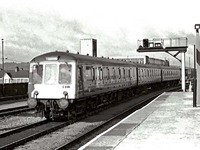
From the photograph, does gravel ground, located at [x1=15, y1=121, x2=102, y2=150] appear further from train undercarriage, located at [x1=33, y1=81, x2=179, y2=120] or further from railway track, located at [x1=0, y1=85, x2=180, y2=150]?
train undercarriage, located at [x1=33, y1=81, x2=179, y2=120]

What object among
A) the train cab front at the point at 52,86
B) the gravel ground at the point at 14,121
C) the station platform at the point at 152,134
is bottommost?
the gravel ground at the point at 14,121

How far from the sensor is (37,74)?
47.4 ft

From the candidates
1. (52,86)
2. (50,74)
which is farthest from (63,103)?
(50,74)

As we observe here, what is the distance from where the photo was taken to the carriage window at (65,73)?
45.7 feet

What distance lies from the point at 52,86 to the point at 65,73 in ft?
2.53

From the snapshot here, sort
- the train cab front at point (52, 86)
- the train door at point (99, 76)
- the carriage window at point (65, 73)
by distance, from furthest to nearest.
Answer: the train door at point (99, 76), the carriage window at point (65, 73), the train cab front at point (52, 86)

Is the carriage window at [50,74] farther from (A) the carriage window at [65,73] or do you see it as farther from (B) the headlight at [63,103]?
(B) the headlight at [63,103]

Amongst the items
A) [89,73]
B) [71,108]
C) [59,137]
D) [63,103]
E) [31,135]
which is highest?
[89,73]

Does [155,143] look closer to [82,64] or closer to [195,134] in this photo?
[195,134]

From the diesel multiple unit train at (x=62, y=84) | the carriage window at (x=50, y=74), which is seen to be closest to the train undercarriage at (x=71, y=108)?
the diesel multiple unit train at (x=62, y=84)

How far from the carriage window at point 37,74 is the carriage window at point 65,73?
94cm

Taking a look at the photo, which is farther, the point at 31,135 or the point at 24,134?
the point at 24,134

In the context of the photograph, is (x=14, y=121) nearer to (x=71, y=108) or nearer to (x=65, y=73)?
(x=71, y=108)

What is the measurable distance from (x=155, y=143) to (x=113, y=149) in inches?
52.4
